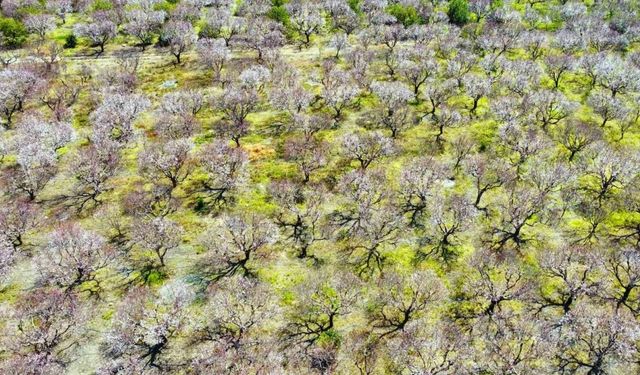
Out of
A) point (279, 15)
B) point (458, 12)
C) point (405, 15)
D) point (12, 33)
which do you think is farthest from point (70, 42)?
point (458, 12)

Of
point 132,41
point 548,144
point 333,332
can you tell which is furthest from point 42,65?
point 548,144

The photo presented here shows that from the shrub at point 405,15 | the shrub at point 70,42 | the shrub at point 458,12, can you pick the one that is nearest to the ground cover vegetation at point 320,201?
the shrub at point 70,42

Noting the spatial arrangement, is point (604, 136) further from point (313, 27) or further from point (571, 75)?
point (313, 27)

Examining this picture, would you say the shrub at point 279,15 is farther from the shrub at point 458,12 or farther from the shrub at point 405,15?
the shrub at point 458,12

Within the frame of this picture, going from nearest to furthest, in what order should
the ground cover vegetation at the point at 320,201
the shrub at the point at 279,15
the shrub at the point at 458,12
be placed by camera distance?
1. the ground cover vegetation at the point at 320,201
2. the shrub at the point at 279,15
3. the shrub at the point at 458,12

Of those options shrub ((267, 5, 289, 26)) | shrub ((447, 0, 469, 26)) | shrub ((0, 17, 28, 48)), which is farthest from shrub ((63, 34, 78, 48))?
shrub ((447, 0, 469, 26))

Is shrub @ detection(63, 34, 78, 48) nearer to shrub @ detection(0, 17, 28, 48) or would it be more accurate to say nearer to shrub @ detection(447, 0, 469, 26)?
shrub @ detection(0, 17, 28, 48)

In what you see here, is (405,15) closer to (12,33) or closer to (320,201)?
(320,201)

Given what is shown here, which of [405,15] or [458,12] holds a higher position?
[405,15]
